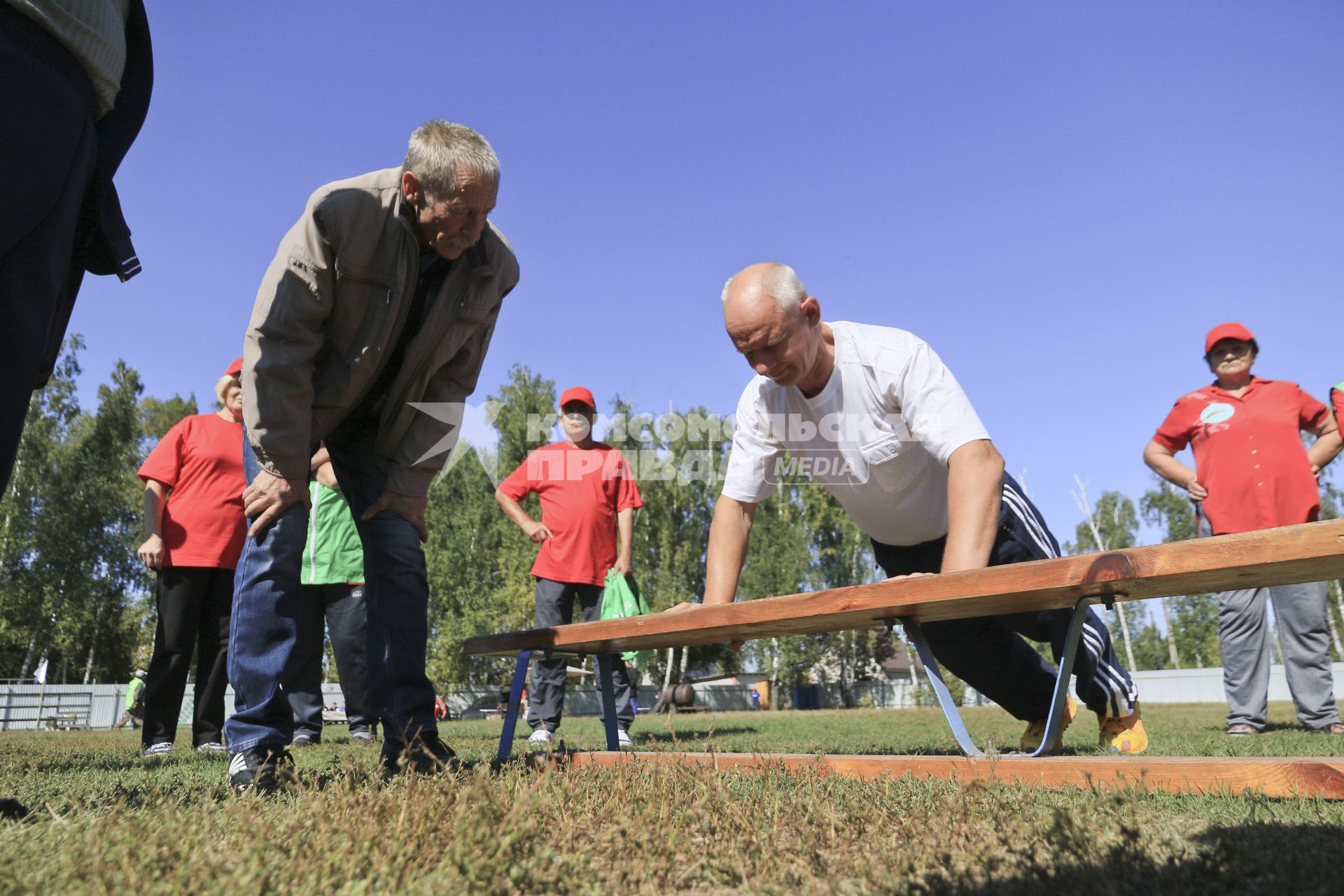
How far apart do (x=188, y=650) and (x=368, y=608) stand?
10.9ft

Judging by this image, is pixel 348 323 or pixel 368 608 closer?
pixel 348 323

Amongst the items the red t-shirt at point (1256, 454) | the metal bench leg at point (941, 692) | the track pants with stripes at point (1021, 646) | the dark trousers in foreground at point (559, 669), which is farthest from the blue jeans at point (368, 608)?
the red t-shirt at point (1256, 454)

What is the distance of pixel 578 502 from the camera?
7.87 m

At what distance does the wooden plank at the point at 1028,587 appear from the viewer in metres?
2.07

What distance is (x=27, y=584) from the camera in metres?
31.0

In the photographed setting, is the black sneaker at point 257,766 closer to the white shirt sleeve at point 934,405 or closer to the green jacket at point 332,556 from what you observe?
the white shirt sleeve at point 934,405

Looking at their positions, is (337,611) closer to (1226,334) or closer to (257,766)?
(257,766)

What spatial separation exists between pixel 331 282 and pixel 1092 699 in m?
3.56

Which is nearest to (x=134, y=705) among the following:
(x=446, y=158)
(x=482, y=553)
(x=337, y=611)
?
(x=482, y=553)

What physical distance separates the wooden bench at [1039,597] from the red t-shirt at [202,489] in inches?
135

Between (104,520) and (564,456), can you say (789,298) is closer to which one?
(564,456)

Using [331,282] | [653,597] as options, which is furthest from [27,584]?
[331,282]

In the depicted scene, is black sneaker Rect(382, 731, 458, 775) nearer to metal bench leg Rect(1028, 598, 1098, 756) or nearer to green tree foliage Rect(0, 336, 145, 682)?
metal bench leg Rect(1028, 598, 1098, 756)

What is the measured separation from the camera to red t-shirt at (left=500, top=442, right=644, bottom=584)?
765 centimetres
